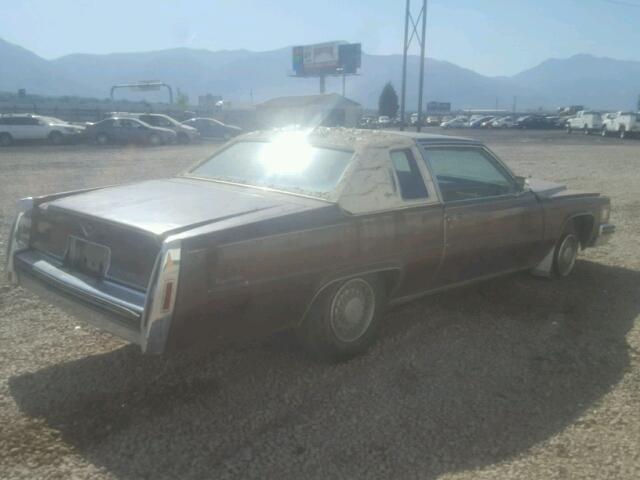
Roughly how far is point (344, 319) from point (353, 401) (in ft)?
2.02

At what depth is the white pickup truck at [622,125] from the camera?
40.6 m

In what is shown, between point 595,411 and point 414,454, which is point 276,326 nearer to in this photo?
point 414,454

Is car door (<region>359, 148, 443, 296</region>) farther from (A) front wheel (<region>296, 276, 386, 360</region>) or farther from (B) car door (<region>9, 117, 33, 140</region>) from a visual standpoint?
(B) car door (<region>9, 117, 33, 140</region>)

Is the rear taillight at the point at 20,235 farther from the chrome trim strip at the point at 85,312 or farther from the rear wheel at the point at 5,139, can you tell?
the rear wheel at the point at 5,139

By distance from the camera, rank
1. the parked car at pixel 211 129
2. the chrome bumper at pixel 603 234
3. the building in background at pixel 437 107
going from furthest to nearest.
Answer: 1. the building in background at pixel 437 107
2. the parked car at pixel 211 129
3. the chrome bumper at pixel 603 234

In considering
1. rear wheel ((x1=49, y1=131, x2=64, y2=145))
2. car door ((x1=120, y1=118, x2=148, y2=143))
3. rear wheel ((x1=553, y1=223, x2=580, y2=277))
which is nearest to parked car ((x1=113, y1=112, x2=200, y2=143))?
car door ((x1=120, y1=118, x2=148, y2=143))

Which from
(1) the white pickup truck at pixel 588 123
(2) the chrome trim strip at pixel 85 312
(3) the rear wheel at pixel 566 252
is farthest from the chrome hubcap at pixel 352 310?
(1) the white pickup truck at pixel 588 123

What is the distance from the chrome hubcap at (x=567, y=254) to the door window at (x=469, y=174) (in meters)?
1.06

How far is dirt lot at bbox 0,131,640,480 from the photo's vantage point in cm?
299

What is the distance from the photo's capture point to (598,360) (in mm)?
4250

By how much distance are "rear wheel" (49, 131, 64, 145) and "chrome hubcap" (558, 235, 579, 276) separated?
86.9 ft

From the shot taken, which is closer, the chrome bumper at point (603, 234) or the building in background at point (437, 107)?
the chrome bumper at point (603, 234)

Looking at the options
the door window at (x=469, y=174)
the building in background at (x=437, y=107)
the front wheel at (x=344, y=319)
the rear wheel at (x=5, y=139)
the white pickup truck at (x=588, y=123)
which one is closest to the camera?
the front wheel at (x=344, y=319)

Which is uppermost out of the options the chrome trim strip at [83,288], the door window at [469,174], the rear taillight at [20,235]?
the door window at [469,174]
